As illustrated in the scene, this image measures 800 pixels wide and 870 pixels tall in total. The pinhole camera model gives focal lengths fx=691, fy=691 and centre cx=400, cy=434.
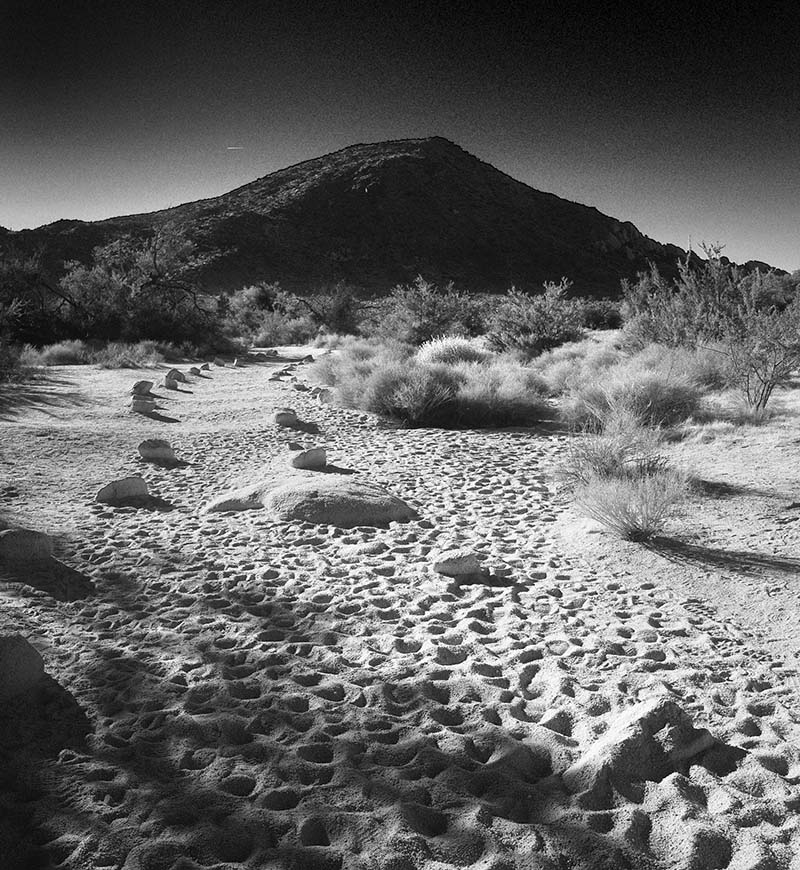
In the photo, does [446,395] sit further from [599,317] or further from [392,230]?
[392,230]

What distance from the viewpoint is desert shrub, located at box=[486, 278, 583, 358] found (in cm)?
1711

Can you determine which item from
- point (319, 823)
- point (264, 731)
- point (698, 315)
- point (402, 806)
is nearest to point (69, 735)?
point (264, 731)

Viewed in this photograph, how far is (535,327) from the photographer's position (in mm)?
17641

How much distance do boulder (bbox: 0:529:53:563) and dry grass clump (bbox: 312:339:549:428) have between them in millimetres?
5855

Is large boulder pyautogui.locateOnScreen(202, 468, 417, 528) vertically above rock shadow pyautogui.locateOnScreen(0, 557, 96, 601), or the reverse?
large boulder pyautogui.locateOnScreen(202, 468, 417, 528)

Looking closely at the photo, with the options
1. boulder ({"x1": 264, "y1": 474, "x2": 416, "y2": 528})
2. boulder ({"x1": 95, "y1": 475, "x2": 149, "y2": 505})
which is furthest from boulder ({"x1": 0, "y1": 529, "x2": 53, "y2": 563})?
boulder ({"x1": 264, "y1": 474, "x2": 416, "y2": 528})

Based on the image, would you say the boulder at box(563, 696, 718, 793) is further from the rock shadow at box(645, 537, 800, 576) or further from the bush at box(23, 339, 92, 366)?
the bush at box(23, 339, 92, 366)

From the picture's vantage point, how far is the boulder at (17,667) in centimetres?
297

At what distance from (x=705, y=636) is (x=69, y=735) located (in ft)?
10.0

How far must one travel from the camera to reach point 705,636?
3625mm

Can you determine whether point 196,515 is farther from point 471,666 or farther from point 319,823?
point 319,823

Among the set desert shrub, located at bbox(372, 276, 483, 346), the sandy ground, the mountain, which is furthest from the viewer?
the mountain

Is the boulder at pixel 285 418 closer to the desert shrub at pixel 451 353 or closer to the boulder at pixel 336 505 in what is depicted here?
the boulder at pixel 336 505

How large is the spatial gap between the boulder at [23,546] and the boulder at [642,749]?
11.7 feet
